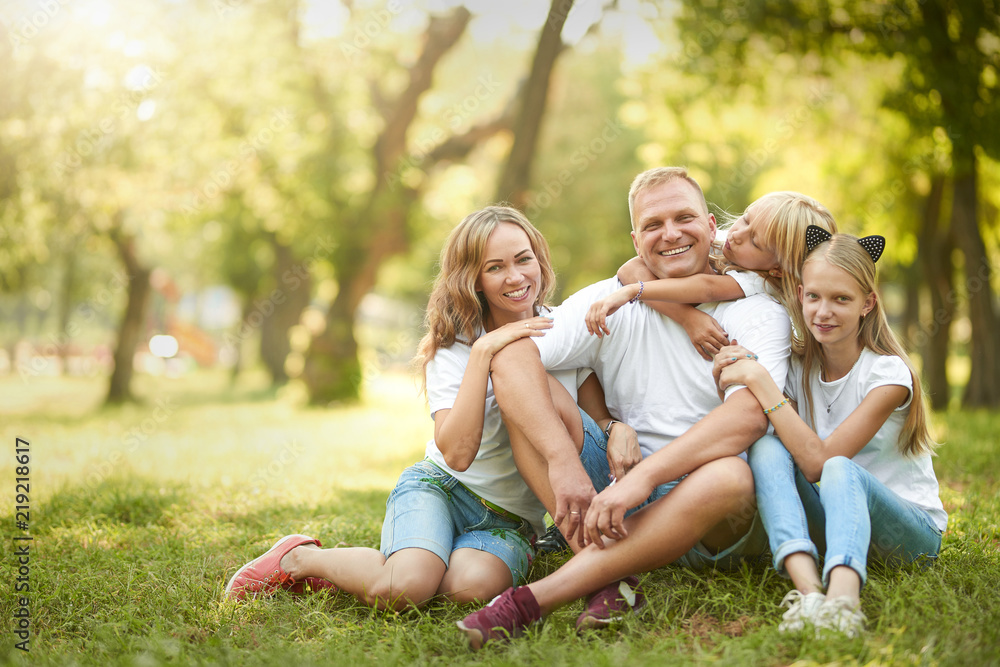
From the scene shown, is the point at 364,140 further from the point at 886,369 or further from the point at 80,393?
the point at 886,369

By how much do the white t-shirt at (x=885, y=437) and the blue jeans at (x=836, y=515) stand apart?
0.08 metres

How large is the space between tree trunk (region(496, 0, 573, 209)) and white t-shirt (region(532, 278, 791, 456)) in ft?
19.7

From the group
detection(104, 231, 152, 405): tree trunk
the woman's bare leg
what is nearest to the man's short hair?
the woman's bare leg

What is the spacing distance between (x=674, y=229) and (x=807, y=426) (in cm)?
97

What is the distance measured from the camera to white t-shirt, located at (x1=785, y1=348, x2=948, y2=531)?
2.94m

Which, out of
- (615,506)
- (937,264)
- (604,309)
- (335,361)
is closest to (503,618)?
(615,506)

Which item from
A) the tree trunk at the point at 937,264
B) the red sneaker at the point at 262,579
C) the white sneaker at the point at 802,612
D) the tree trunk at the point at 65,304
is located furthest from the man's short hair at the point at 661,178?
the tree trunk at the point at 65,304

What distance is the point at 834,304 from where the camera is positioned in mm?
2986

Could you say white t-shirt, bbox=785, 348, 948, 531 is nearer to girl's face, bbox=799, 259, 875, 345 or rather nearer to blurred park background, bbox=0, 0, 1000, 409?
→ girl's face, bbox=799, 259, 875, 345

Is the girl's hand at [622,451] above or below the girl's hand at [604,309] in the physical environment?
below

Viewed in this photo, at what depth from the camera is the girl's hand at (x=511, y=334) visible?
3.04m

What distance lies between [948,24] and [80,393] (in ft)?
65.6

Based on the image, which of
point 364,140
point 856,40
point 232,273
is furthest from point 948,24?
point 232,273

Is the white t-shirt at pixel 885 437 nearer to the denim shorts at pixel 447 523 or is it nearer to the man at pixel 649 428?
the man at pixel 649 428
